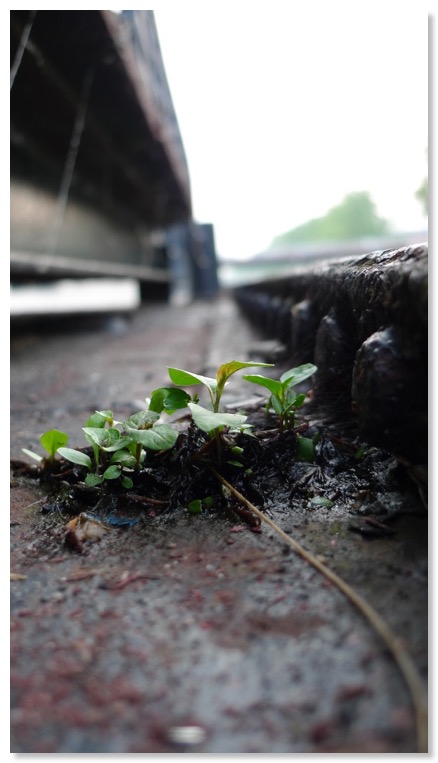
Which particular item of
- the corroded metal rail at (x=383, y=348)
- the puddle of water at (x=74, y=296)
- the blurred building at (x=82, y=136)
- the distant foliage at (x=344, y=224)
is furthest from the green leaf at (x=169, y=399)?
the distant foliage at (x=344, y=224)

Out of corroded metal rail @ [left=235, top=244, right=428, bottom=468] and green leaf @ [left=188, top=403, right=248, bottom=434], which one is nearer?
corroded metal rail @ [left=235, top=244, right=428, bottom=468]

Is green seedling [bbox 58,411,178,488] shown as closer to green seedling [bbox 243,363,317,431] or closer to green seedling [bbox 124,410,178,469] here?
green seedling [bbox 124,410,178,469]

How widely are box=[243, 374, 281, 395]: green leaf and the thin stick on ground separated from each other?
0.27 m

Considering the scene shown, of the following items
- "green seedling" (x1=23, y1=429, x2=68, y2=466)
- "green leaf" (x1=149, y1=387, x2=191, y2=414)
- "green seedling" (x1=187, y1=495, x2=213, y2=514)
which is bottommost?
"green seedling" (x1=187, y1=495, x2=213, y2=514)

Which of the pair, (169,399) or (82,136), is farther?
(82,136)

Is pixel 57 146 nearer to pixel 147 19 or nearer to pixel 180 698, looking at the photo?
pixel 147 19

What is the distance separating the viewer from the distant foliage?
5153 cm

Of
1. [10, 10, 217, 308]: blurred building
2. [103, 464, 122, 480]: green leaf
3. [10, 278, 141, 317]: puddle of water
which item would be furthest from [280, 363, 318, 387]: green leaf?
[10, 278, 141, 317]: puddle of water

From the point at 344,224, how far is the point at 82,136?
2145 inches

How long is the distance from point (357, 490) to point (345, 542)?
16 centimetres

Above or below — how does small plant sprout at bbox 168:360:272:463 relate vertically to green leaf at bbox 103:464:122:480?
above

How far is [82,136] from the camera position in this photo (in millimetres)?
3311

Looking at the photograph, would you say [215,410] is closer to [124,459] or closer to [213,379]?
[213,379]

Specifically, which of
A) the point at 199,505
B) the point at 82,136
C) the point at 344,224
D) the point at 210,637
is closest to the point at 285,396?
the point at 199,505
